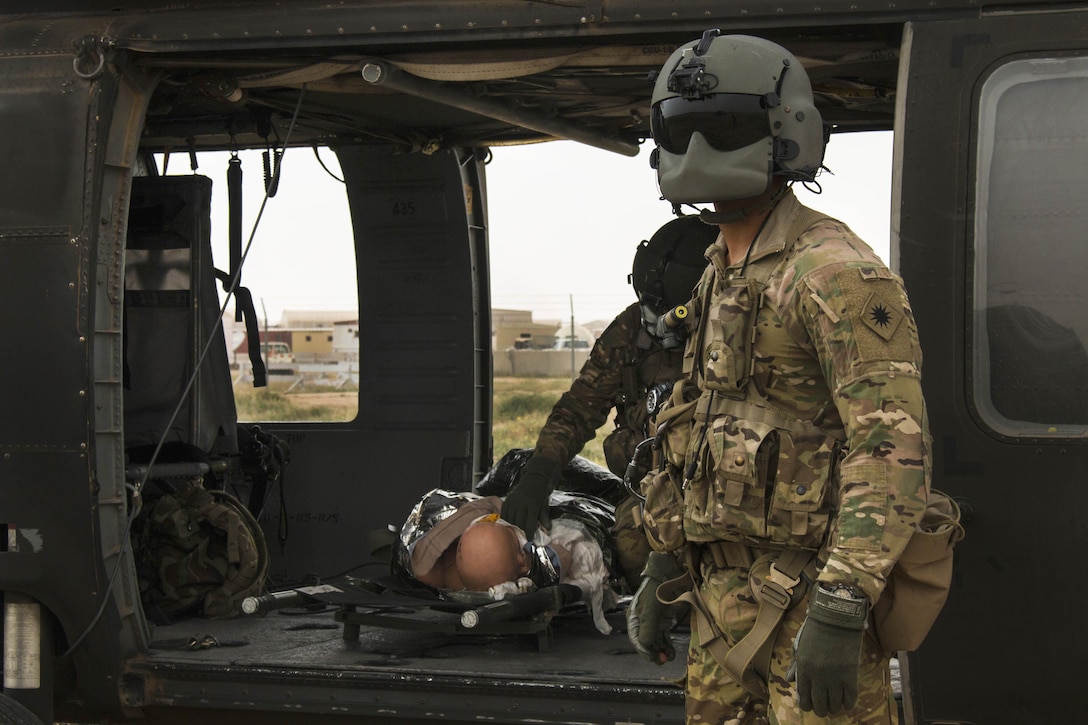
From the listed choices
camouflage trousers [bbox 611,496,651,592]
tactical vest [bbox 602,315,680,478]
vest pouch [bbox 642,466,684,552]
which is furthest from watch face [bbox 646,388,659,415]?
vest pouch [bbox 642,466,684,552]

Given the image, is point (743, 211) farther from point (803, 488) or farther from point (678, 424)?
point (803, 488)

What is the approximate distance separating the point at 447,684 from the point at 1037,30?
7.96 ft

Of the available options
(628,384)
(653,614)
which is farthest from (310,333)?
(653,614)

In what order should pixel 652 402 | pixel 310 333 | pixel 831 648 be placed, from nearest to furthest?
pixel 831 648 → pixel 652 402 → pixel 310 333

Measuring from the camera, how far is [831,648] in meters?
2.34

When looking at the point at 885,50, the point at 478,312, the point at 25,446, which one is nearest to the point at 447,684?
the point at 25,446

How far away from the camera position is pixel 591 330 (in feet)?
83.1

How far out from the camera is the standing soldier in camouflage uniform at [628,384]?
4.80 metres

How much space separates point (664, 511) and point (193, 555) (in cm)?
262

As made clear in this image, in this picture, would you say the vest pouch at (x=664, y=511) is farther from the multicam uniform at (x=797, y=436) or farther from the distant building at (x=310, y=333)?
the distant building at (x=310, y=333)

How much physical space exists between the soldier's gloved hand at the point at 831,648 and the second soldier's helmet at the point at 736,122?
835 mm

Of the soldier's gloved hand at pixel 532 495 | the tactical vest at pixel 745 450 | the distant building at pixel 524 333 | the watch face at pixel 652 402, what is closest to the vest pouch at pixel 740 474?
the tactical vest at pixel 745 450

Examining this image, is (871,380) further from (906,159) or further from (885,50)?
(885,50)

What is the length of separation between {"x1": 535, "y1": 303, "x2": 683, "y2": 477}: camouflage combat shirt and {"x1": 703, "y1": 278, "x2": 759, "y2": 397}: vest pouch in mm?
2278
